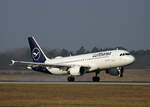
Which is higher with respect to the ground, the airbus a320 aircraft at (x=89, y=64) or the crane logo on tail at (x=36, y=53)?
the crane logo on tail at (x=36, y=53)

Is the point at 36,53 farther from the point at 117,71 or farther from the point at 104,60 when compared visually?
the point at 117,71

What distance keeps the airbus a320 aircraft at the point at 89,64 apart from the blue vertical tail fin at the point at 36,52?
2258 mm

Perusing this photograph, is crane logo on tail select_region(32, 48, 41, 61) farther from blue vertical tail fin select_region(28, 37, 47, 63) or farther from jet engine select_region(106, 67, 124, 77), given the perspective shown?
jet engine select_region(106, 67, 124, 77)

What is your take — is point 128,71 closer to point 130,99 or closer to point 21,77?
point 21,77

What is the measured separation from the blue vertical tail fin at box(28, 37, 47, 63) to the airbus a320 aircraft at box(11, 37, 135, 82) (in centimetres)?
226

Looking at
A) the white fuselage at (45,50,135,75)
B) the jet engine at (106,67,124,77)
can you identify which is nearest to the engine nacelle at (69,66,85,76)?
the white fuselage at (45,50,135,75)

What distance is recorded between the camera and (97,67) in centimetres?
6894

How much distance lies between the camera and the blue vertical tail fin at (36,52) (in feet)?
261

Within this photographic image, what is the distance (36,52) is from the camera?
80.1 metres

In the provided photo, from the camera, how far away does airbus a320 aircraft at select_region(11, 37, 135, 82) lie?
67500mm

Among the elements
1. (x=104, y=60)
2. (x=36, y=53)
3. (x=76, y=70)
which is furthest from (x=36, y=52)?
(x=104, y=60)

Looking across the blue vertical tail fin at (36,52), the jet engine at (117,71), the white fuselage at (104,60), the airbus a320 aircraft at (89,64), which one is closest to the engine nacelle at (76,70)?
the airbus a320 aircraft at (89,64)

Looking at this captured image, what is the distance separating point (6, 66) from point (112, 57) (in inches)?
1357

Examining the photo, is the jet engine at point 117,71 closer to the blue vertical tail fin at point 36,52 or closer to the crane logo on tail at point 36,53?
the blue vertical tail fin at point 36,52
